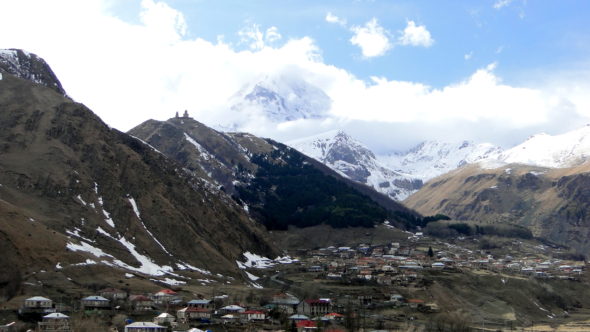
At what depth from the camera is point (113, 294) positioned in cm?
11962

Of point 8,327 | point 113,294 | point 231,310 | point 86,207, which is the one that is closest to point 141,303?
point 113,294

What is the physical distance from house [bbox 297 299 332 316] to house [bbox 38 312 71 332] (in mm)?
42338

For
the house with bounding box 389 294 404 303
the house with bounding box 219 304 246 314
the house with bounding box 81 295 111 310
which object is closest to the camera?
the house with bounding box 81 295 111 310

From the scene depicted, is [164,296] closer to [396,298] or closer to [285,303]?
[285,303]

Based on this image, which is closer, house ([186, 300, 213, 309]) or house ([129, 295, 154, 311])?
house ([129, 295, 154, 311])

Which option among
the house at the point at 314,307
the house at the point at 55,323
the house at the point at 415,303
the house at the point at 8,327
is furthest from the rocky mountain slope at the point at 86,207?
the house at the point at 415,303

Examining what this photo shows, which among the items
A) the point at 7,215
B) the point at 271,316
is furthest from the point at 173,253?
the point at 271,316

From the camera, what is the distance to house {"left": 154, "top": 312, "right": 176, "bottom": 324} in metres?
106

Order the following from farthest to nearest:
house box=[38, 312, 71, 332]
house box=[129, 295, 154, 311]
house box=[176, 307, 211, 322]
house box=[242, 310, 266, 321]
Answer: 1. house box=[242, 310, 266, 321]
2. house box=[129, 295, 154, 311]
3. house box=[176, 307, 211, 322]
4. house box=[38, 312, 71, 332]

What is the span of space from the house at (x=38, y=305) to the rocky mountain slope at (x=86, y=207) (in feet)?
62.2

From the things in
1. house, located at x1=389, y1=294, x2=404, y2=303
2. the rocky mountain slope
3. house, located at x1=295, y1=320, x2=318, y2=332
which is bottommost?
house, located at x1=295, y1=320, x2=318, y2=332

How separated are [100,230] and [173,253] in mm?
16500

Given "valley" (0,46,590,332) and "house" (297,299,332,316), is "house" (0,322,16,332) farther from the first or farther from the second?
"house" (297,299,332,316)

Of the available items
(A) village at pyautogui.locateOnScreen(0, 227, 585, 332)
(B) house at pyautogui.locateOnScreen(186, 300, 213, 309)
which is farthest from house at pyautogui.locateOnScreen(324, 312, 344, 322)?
(B) house at pyautogui.locateOnScreen(186, 300, 213, 309)
